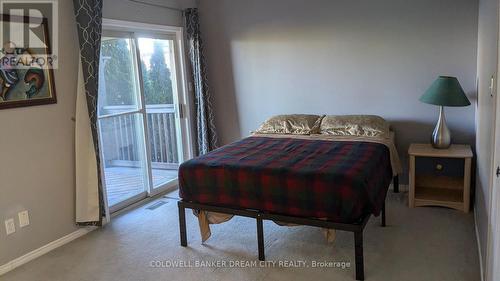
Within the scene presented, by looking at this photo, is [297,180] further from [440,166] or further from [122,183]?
[122,183]

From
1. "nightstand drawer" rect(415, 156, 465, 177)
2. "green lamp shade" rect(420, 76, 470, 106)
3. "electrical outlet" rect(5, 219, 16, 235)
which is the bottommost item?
"electrical outlet" rect(5, 219, 16, 235)

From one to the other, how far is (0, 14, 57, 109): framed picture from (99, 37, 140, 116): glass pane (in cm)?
71

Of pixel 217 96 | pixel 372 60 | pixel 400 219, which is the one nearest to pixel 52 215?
pixel 217 96

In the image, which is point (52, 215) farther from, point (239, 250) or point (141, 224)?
point (239, 250)

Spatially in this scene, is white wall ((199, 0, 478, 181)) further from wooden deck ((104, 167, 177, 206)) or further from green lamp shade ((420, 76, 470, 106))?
wooden deck ((104, 167, 177, 206))

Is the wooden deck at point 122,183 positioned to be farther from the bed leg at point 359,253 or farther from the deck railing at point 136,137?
the bed leg at point 359,253

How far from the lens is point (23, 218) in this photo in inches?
123

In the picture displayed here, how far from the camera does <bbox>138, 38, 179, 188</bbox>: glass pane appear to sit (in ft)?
15.0

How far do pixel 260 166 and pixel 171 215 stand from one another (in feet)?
4.60

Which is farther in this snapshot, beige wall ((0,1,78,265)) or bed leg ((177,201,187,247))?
bed leg ((177,201,187,247))

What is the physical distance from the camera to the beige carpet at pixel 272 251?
9.02ft

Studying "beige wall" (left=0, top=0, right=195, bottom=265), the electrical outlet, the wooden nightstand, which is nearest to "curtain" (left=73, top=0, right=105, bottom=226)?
"beige wall" (left=0, top=0, right=195, bottom=265)

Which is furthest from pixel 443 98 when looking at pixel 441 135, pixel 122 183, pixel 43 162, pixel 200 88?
pixel 43 162

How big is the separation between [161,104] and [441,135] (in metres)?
3.01
